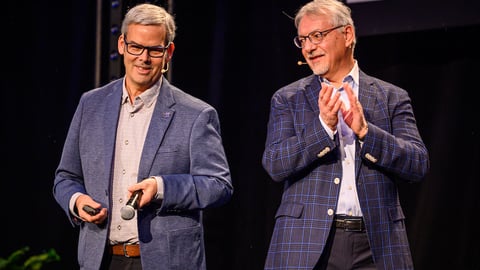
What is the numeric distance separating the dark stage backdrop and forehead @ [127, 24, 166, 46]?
1.48 meters

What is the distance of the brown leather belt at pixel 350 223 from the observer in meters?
2.61

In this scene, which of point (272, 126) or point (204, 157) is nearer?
point (204, 157)

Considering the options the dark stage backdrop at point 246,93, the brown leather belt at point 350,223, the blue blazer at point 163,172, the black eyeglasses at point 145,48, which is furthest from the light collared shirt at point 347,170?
the dark stage backdrop at point 246,93

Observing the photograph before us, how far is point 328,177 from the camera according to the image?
2656 millimetres

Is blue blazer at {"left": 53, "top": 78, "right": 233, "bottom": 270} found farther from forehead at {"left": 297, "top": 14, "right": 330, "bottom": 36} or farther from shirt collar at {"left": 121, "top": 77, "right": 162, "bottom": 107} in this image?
forehead at {"left": 297, "top": 14, "right": 330, "bottom": 36}

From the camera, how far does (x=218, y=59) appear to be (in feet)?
14.0

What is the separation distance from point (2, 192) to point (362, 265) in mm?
2984

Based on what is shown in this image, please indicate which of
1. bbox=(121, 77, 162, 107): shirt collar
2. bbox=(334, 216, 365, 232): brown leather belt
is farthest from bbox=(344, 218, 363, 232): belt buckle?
bbox=(121, 77, 162, 107): shirt collar

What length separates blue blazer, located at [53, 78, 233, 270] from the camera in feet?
8.30

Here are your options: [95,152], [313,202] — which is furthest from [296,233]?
[95,152]

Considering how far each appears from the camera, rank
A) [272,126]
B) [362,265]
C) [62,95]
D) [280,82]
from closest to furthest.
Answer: [362,265], [272,126], [280,82], [62,95]

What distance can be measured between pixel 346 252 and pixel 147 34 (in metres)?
1.14

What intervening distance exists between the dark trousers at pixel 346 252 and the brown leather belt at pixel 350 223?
0.01m

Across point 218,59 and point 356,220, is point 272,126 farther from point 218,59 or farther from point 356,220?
point 218,59
